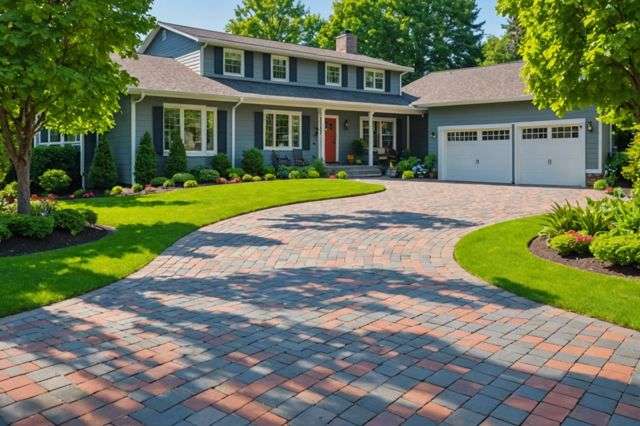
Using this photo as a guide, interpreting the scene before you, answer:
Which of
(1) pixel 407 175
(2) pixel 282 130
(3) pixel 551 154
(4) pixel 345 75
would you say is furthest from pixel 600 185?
(4) pixel 345 75

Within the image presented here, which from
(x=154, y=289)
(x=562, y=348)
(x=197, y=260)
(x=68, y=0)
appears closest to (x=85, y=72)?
(x=68, y=0)

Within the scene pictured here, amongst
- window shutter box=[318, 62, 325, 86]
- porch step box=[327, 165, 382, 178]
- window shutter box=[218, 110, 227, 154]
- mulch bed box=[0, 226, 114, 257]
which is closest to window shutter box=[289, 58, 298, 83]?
window shutter box=[318, 62, 325, 86]

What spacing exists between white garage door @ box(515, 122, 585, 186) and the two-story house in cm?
4

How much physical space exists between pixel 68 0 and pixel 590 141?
55.4 feet

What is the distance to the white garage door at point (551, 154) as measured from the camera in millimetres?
20250

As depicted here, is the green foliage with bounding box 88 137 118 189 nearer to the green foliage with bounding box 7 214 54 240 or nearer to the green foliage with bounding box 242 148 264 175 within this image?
the green foliage with bounding box 242 148 264 175

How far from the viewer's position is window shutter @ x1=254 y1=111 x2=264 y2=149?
22609 millimetres

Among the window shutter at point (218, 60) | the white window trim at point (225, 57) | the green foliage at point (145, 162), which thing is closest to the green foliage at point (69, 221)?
the green foliage at point (145, 162)

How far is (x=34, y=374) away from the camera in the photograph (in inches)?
156

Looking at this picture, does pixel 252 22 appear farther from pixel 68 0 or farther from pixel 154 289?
pixel 154 289

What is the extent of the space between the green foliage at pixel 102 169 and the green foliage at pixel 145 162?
30.3 inches

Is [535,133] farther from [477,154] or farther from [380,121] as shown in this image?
[380,121]

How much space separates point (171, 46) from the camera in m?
25.0

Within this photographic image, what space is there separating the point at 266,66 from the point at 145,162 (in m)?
7.79
